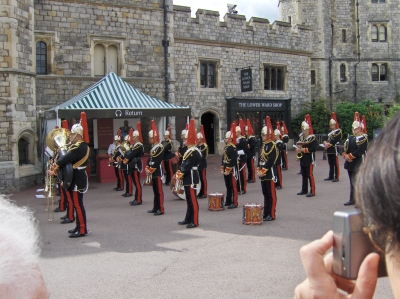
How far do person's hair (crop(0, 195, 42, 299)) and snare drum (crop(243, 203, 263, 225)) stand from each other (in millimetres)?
7554

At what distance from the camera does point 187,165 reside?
9297 millimetres

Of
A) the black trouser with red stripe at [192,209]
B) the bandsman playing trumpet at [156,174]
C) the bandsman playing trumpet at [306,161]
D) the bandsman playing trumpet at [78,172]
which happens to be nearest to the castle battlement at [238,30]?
the bandsman playing trumpet at [306,161]

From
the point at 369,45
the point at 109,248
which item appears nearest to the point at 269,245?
the point at 109,248

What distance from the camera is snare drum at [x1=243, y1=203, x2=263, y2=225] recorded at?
8.71 meters

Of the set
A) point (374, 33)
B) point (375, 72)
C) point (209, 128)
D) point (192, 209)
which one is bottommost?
point (192, 209)

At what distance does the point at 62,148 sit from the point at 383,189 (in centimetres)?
899

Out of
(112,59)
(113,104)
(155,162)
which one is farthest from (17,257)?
(112,59)

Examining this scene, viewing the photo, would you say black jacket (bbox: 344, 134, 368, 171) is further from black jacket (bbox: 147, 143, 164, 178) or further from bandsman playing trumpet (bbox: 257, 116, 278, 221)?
black jacket (bbox: 147, 143, 164, 178)

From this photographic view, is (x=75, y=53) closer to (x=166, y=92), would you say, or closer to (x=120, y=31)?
(x=120, y=31)

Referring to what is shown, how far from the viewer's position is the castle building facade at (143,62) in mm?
14227

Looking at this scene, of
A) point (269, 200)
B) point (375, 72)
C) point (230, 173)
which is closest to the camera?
point (269, 200)

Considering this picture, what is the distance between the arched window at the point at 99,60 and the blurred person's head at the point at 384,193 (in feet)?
59.5

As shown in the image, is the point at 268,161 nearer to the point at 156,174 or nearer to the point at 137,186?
the point at 156,174

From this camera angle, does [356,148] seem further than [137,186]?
No
